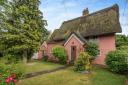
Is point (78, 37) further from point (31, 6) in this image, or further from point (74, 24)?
point (31, 6)

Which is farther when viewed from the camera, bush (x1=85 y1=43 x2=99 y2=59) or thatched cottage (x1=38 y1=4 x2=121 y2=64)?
bush (x1=85 y1=43 x2=99 y2=59)

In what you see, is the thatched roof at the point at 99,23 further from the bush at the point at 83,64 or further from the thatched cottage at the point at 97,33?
the bush at the point at 83,64

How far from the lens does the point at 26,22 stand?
86.4 feet

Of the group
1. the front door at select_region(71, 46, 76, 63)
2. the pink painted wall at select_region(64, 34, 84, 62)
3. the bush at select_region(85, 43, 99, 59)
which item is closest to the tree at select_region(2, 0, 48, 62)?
the pink painted wall at select_region(64, 34, 84, 62)

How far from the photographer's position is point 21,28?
26.0 metres

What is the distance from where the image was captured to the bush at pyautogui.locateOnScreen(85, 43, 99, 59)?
70.8ft

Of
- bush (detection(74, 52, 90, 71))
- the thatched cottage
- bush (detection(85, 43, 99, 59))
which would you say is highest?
the thatched cottage

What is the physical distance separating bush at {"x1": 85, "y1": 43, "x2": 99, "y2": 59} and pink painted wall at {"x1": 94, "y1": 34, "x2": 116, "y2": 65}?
2.23 ft

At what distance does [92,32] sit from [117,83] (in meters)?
11.3

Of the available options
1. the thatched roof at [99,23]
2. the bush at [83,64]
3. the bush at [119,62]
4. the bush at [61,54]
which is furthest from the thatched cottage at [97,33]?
the bush at [83,64]

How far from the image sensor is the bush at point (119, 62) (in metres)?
16.1

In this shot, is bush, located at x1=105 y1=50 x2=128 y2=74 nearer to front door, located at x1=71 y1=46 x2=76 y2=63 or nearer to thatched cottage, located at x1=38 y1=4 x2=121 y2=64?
thatched cottage, located at x1=38 y1=4 x2=121 y2=64

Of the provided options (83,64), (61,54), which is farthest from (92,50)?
(61,54)

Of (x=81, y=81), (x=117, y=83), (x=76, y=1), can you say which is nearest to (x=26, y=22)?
(x=81, y=81)
